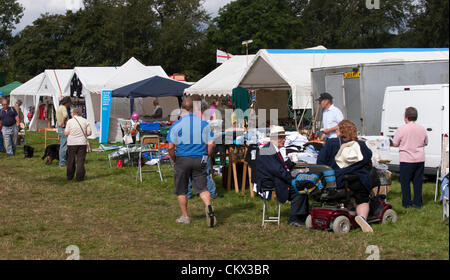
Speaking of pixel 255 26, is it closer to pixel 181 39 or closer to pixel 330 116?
pixel 181 39

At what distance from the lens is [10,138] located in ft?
51.8

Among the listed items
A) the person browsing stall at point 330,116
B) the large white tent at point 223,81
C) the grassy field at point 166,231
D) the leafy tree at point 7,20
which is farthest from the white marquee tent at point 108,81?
the leafy tree at point 7,20

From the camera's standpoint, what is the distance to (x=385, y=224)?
21.6 feet

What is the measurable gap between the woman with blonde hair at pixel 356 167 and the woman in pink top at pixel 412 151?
1166 mm

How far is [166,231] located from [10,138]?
10708 millimetres

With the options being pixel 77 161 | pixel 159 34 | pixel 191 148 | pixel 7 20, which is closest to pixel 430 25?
pixel 191 148

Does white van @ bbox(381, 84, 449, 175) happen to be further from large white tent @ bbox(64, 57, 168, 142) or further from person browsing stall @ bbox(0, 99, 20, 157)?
large white tent @ bbox(64, 57, 168, 142)

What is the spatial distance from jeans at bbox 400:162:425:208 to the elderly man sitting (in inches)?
64.1

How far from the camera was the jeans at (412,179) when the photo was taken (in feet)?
24.4

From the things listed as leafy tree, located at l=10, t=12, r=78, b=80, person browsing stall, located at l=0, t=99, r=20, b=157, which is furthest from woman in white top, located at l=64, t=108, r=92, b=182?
leafy tree, located at l=10, t=12, r=78, b=80

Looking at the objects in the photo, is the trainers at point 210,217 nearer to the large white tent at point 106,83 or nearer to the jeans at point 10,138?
the jeans at point 10,138

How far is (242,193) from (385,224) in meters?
3.07

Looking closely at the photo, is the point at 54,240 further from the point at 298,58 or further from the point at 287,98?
the point at 287,98
